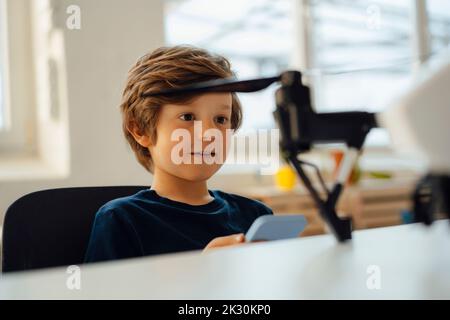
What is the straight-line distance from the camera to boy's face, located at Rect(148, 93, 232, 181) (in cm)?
62

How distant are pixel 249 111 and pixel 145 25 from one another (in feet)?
0.64

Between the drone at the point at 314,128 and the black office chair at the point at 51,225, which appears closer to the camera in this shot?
the drone at the point at 314,128

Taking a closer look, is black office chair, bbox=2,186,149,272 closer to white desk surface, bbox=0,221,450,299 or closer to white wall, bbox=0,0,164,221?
white wall, bbox=0,0,164,221

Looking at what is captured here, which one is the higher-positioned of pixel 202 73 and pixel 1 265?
pixel 202 73

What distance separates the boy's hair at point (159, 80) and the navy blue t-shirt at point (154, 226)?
57 mm

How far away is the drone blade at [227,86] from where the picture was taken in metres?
0.50

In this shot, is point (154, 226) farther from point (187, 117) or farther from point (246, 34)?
point (246, 34)

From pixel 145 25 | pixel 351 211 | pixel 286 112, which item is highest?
pixel 145 25

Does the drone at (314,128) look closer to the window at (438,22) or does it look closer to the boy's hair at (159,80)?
the boy's hair at (159,80)

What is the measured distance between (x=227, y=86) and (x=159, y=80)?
0.47ft

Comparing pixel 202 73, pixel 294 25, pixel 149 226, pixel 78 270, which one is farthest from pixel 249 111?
pixel 294 25

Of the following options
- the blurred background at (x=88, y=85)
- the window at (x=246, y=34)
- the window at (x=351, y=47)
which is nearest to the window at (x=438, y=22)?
the window at (x=351, y=47)
